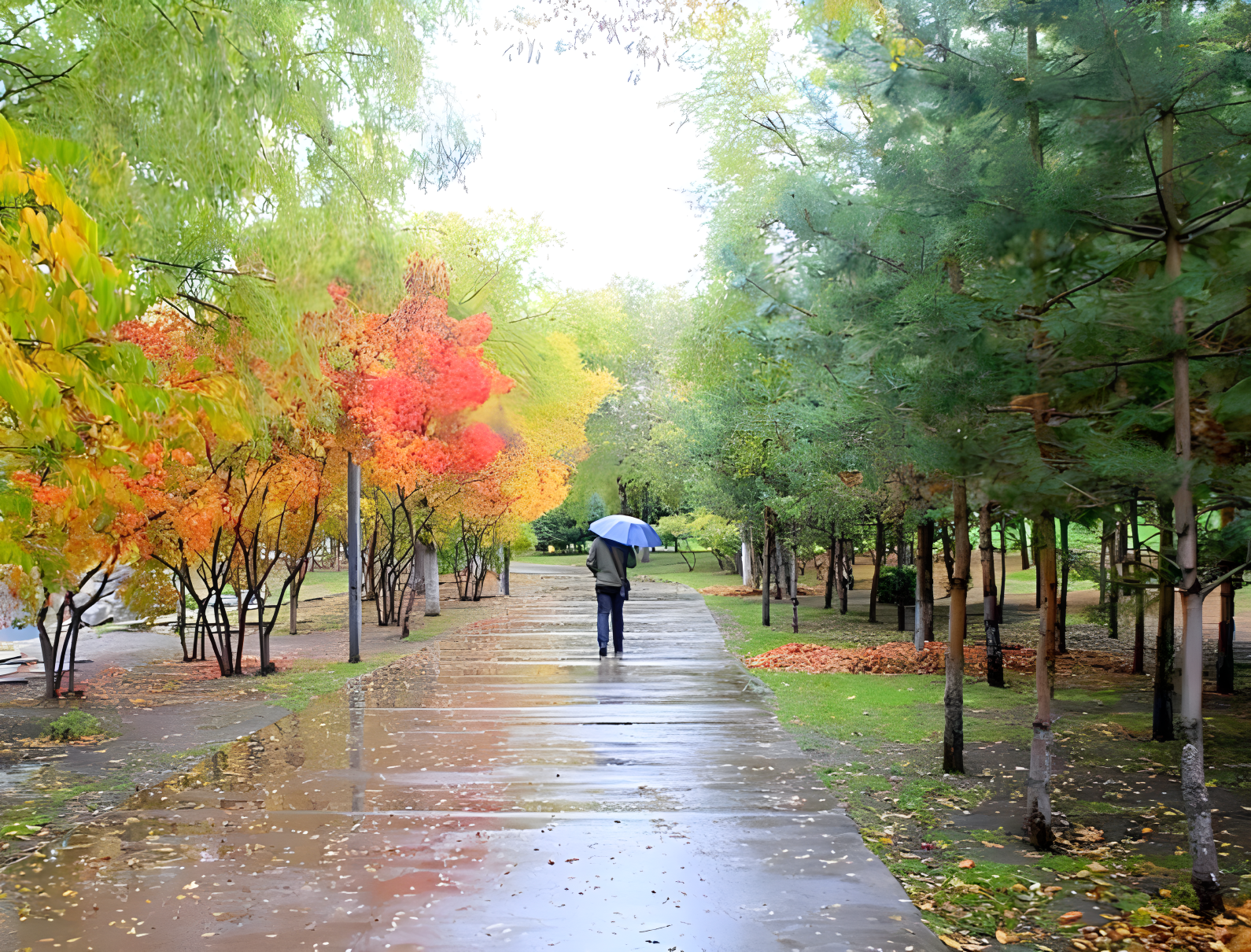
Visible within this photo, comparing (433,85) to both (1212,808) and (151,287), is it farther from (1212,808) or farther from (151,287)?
(1212,808)

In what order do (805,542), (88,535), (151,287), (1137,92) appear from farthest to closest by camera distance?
(805,542) < (88,535) < (151,287) < (1137,92)

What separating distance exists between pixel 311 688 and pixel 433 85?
724cm

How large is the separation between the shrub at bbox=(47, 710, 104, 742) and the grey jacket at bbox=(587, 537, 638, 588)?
23.8 ft

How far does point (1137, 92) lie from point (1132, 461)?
1.97m

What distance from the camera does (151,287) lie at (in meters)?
7.73

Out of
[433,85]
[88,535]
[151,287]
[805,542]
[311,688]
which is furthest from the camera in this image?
[805,542]

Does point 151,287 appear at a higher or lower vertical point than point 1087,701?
higher

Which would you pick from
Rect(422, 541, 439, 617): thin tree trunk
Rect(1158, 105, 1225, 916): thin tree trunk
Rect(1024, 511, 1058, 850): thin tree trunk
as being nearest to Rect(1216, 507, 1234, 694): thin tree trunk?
Rect(1024, 511, 1058, 850): thin tree trunk

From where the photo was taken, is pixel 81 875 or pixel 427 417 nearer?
pixel 81 875

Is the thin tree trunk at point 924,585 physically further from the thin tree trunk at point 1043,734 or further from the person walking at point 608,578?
the thin tree trunk at point 1043,734

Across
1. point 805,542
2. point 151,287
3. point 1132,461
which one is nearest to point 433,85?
point 151,287

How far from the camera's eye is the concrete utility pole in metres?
15.3

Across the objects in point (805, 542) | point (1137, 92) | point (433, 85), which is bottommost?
point (805, 542)

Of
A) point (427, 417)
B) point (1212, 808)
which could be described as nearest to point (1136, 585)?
point (1212, 808)
